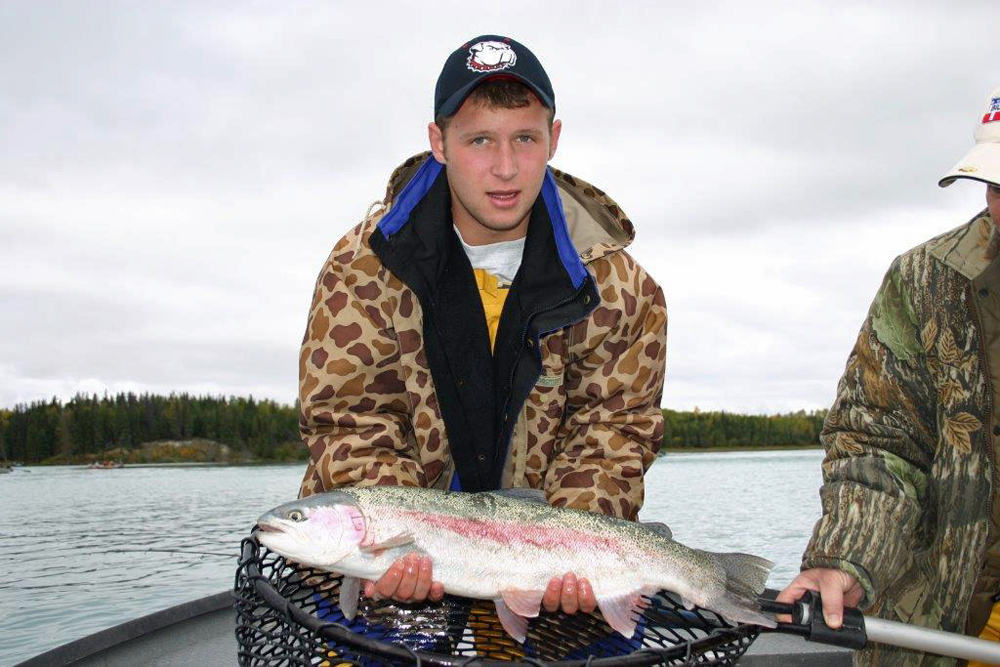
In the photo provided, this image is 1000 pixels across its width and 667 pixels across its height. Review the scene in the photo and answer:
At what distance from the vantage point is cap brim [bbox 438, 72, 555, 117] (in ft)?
12.3

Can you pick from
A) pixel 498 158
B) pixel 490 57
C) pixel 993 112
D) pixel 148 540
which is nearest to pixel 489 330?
pixel 498 158

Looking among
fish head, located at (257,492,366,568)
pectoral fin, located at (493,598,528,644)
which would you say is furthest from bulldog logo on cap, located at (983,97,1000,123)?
fish head, located at (257,492,366,568)

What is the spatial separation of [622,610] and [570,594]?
0.63ft

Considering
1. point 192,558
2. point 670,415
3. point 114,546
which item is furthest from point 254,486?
point 670,415

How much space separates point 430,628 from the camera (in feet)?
10.5

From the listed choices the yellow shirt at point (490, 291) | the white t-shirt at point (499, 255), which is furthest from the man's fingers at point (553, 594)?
the white t-shirt at point (499, 255)

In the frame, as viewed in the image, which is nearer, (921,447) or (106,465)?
(921,447)

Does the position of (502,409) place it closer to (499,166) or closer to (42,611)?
(499,166)

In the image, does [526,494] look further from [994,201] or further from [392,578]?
[994,201]

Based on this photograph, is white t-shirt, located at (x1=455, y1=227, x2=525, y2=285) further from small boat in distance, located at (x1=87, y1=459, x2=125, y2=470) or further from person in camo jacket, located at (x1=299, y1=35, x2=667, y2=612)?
small boat in distance, located at (x1=87, y1=459, x2=125, y2=470)

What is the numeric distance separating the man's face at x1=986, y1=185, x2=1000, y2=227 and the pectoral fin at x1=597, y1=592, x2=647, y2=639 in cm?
192

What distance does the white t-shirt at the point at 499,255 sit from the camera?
4230 millimetres

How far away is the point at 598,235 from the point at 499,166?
0.60m

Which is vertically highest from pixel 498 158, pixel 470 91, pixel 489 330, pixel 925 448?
pixel 470 91
